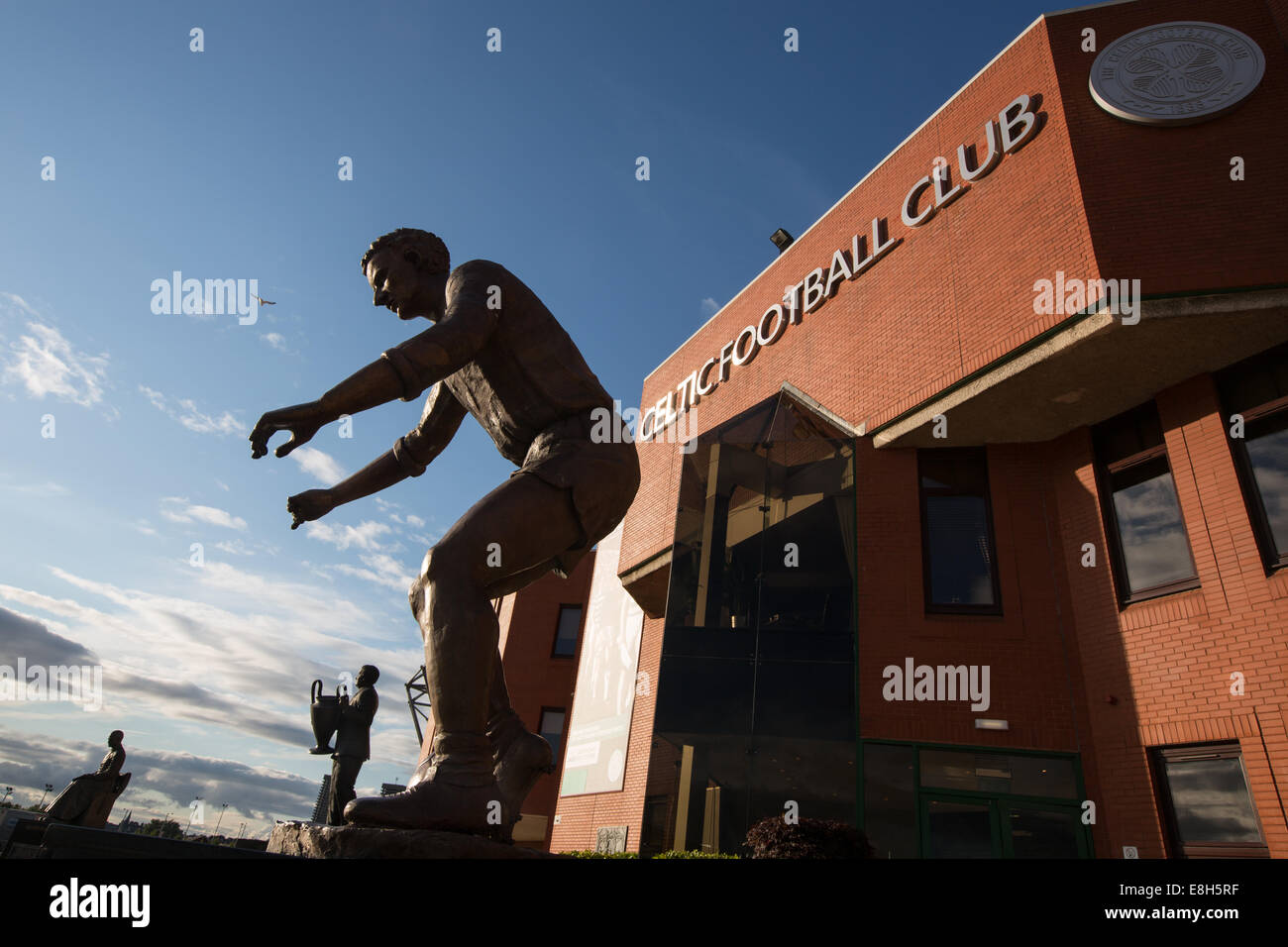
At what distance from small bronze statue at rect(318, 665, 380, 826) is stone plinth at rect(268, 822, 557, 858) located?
4735mm

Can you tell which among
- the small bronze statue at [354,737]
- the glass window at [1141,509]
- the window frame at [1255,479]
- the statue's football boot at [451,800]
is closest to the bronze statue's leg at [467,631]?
the statue's football boot at [451,800]

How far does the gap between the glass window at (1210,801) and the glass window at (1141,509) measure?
6.75ft

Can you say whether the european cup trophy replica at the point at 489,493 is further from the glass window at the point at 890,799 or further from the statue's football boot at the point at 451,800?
the glass window at the point at 890,799

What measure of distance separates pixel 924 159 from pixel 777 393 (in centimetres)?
495

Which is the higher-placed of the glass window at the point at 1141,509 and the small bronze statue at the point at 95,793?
the glass window at the point at 1141,509

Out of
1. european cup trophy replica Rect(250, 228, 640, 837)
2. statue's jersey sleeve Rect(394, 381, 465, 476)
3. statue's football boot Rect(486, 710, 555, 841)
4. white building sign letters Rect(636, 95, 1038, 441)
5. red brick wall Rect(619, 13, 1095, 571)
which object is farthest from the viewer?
white building sign letters Rect(636, 95, 1038, 441)

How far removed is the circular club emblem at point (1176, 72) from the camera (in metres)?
9.91

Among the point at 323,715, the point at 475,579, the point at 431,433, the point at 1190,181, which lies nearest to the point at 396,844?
A: the point at 475,579

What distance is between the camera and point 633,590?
57.4 feet

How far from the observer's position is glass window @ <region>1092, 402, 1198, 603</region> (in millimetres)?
9898

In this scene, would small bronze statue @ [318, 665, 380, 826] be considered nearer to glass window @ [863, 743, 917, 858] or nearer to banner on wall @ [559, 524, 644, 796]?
glass window @ [863, 743, 917, 858]

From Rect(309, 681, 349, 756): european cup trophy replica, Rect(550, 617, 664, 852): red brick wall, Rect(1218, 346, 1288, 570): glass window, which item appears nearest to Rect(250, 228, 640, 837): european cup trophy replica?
Rect(309, 681, 349, 756): european cup trophy replica

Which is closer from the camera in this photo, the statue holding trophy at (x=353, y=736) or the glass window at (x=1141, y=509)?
the statue holding trophy at (x=353, y=736)

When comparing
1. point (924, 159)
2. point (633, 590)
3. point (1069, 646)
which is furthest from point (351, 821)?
point (633, 590)
